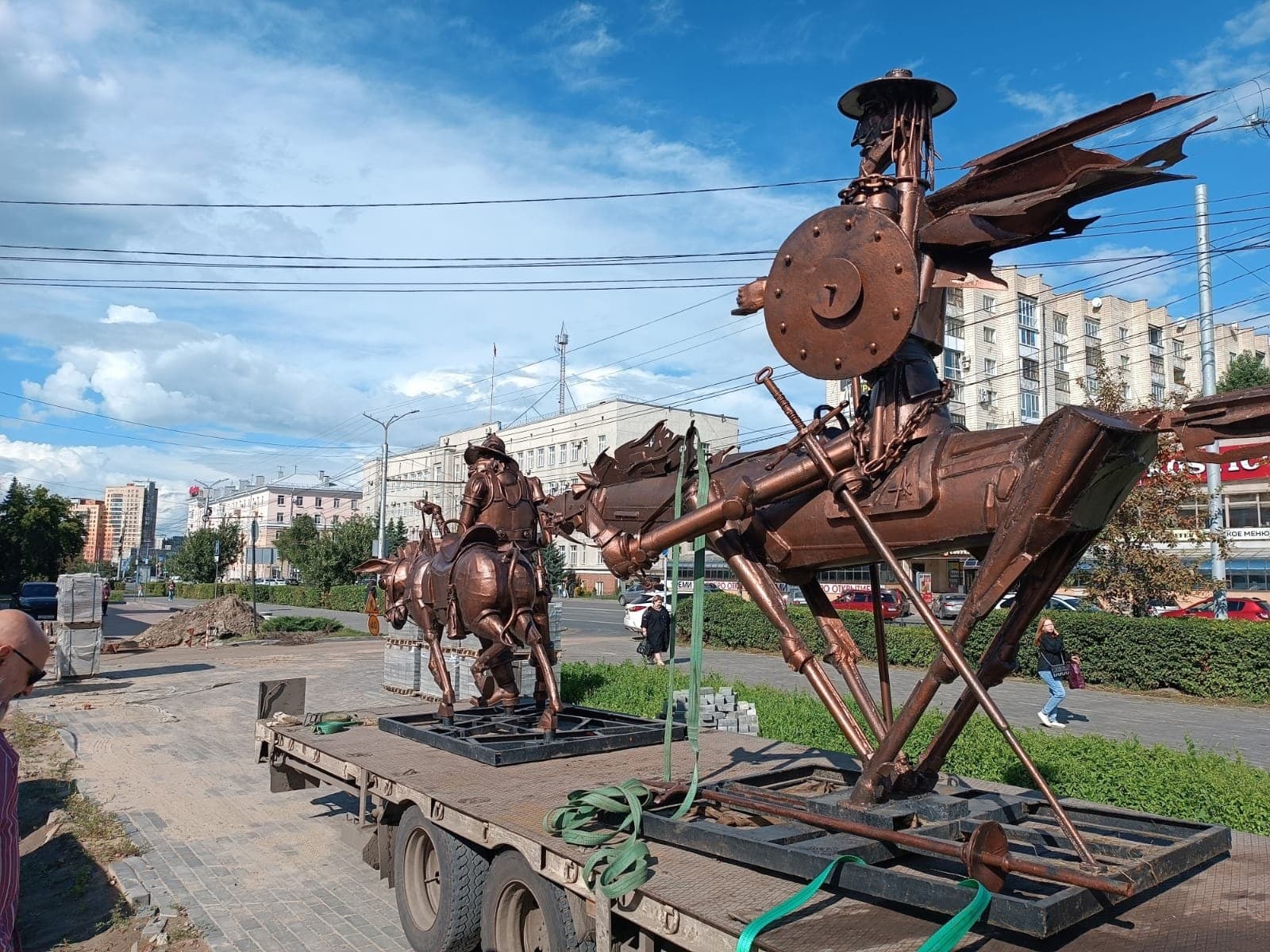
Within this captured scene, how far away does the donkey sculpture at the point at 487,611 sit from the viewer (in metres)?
8.25

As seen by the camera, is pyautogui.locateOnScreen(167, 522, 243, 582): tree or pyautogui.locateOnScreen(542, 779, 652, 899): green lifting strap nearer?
pyautogui.locateOnScreen(542, 779, 652, 899): green lifting strap

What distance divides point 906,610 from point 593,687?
72.7 feet

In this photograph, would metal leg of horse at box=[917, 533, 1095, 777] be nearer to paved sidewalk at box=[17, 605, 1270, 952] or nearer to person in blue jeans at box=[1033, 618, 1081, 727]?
paved sidewalk at box=[17, 605, 1270, 952]

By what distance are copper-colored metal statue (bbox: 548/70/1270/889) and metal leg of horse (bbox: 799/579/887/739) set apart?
0.01 metres

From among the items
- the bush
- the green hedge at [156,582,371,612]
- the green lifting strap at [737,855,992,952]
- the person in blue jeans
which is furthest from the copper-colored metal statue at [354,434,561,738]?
the green hedge at [156,582,371,612]

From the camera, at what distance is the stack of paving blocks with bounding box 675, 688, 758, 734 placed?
9.10 metres

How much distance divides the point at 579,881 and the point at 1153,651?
16610 millimetres

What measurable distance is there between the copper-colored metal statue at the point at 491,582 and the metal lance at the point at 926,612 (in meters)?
3.73

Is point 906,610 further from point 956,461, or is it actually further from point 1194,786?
point 956,461

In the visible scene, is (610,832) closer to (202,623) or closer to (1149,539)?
(1149,539)

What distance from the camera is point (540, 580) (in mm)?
8586

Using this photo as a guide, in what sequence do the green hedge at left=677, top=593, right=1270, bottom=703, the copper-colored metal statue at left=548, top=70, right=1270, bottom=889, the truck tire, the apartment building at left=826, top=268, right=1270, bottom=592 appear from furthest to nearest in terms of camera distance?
the apartment building at left=826, top=268, right=1270, bottom=592, the green hedge at left=677, top=593, right=1270, bottom=703, the truck tire, the copper-colored metal statue at left=548, top=70, right=1270, bottom=889

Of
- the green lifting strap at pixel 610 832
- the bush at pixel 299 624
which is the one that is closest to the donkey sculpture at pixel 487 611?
the green lifting strap at pixel 610 832

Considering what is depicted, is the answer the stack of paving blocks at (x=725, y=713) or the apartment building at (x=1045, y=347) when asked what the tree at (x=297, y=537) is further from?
the stack of paving blocks at (x=725, y=713)
